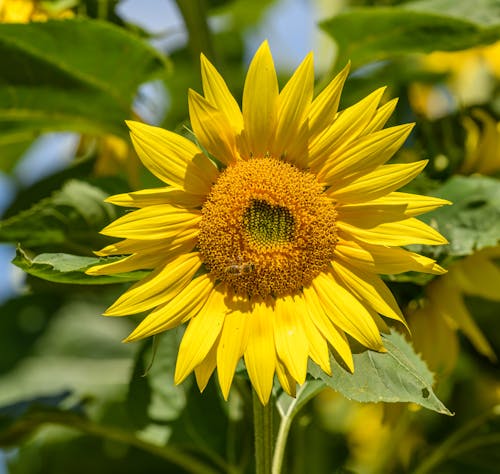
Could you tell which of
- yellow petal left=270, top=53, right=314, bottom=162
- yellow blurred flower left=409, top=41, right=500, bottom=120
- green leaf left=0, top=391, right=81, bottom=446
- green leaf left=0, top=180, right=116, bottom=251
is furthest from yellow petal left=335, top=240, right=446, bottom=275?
yellow blurred flower left=409, top=41, right=500, bottom=120

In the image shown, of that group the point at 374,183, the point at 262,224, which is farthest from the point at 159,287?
the point at 374,183

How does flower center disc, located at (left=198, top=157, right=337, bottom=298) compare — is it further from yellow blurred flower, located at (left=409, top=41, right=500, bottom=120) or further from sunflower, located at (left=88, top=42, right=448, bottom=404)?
yellow blurred flower, located at (left=409, top=41, right=500, bottom=120)

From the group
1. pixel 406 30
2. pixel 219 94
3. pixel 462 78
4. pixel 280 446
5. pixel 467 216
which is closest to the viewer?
pixel 219 94

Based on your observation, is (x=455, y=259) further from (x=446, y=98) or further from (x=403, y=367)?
(x=446, y=98)

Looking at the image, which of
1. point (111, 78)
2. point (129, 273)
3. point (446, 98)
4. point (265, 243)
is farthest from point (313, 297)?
point (446, 98)

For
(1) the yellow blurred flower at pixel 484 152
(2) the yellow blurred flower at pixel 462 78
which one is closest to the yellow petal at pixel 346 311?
(1) the yellow blurred flower at pixel 484 152

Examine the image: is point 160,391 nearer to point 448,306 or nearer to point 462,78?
point 448,306
